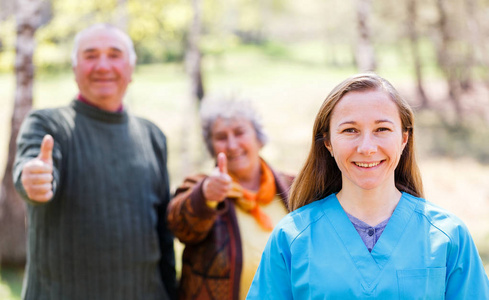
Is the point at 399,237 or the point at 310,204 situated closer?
the point at 399,237

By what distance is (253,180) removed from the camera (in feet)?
9.62

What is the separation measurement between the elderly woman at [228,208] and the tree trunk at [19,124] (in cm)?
318

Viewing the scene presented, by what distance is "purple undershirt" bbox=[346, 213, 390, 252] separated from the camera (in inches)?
66.7

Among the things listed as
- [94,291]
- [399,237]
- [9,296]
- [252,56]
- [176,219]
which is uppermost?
[252,56]

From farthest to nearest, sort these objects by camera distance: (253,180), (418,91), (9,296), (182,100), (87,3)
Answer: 1. (418,91)
2. (182,100)
3. (87,3)
4. (9,296)
5. (253,180)

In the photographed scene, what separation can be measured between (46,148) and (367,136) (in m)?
1.36

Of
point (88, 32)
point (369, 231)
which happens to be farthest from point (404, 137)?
point (88, 32)

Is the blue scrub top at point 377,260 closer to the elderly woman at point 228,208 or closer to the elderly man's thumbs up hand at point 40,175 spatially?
the elderly woman at point 228,208

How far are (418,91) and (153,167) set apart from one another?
41.5 feet

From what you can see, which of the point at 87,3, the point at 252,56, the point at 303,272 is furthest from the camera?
the point at 252,56

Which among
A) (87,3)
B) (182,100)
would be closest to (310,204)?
(87,3)

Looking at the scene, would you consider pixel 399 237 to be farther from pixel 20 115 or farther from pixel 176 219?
pixel 20 115

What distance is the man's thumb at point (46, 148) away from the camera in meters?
2.27

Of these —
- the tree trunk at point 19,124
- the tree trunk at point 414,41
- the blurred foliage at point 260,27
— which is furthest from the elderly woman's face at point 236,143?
the tree trunk at point 414,41
